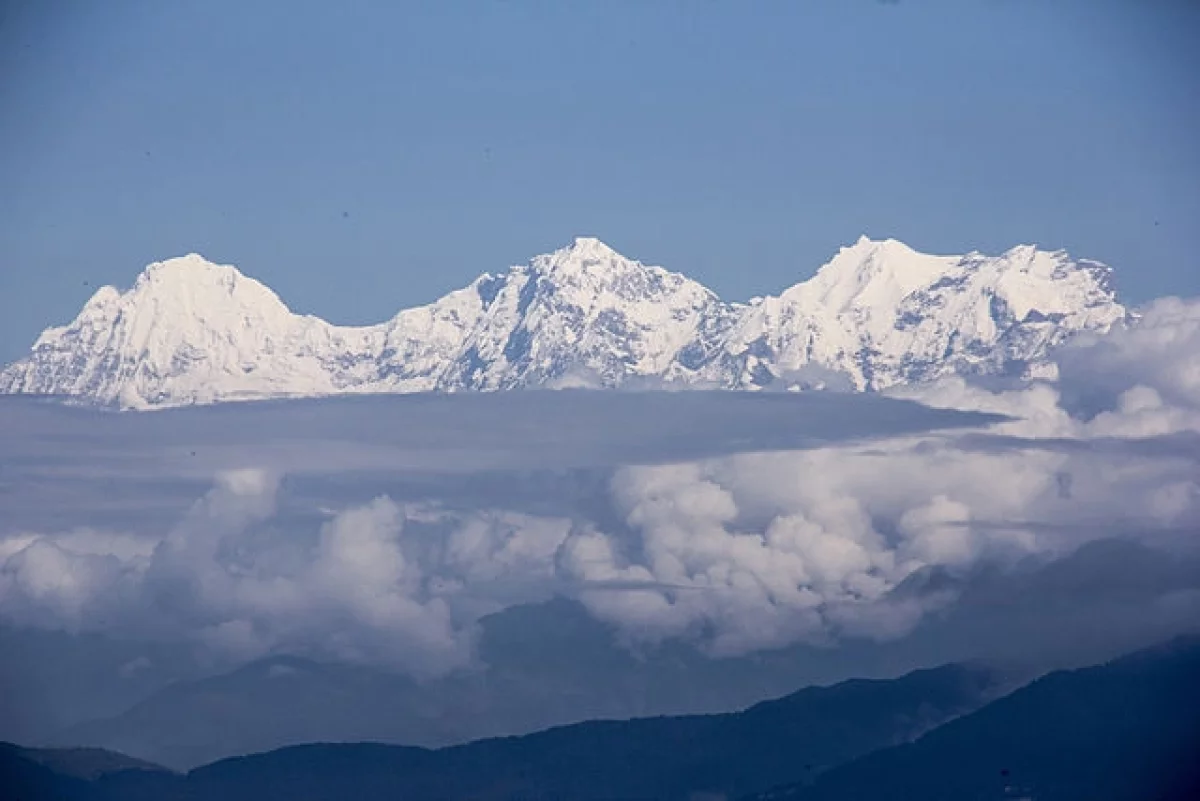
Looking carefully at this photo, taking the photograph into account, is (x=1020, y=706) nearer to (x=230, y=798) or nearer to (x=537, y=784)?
(x=537, y=784)

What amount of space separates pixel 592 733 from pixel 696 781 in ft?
30.1

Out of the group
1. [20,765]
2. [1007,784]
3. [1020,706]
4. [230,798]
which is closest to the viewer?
[20,765]

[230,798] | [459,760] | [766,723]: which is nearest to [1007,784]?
[766,723]

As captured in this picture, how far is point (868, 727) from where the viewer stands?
17975 centimetres

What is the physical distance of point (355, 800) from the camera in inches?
6383

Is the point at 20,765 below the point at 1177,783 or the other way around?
the other way around

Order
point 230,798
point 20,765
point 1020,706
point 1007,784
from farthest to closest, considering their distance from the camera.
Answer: point 1020,706, point 1007,784, point 230,798, point 20,765

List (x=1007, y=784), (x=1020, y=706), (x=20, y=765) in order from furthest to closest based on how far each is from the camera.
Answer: (x=1020, y=706), (x=1007, y=784), (x=20, y=765)

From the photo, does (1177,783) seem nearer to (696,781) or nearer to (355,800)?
(696,781)

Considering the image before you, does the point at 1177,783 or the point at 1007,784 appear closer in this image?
the point at 1177,783

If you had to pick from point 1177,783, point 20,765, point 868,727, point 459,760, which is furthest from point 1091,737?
point 20,765

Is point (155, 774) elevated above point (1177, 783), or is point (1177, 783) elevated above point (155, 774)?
point (155, 774)

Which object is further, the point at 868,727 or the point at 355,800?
the point at 868,727

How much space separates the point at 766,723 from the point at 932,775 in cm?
1466
